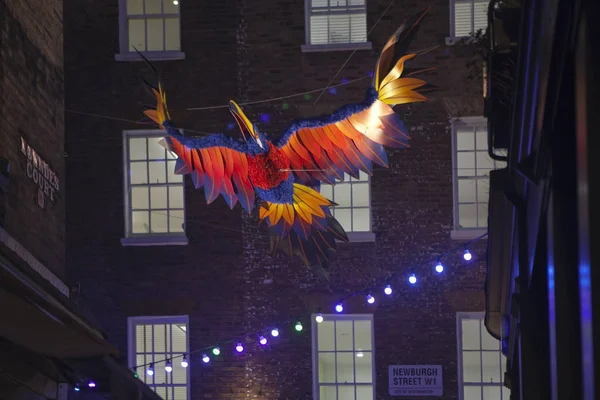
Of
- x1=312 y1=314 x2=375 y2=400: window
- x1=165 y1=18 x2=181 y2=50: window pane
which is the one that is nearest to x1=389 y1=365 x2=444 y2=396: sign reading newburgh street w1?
x1=312 y1=314 x2=375 y2=400: window

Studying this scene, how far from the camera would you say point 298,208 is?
51.6ft

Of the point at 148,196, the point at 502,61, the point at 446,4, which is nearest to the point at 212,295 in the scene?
the point at 148,196

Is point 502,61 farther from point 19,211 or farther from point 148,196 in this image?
point 148,196

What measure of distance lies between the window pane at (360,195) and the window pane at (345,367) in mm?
2307

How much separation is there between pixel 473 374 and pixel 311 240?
3283 millimetres

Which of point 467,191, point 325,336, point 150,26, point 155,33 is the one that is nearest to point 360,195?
point 467,191

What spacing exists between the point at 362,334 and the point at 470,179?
288 cm

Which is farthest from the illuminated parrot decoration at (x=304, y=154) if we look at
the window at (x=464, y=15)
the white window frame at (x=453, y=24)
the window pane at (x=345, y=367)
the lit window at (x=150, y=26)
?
the lit window at (x=150, y=26)

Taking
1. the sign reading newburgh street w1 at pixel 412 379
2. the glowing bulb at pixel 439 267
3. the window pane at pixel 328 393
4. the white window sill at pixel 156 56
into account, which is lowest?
the window pane at pixel 328 393

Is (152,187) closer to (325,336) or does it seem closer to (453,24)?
(325,336)

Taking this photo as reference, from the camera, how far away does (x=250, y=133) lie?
14.1 metres

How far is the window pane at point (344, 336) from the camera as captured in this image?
57.4ft

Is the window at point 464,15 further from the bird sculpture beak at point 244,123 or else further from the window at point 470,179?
the bird sculpture beak at point 244,123

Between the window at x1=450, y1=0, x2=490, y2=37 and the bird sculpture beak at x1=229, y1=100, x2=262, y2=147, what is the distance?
452 cm
